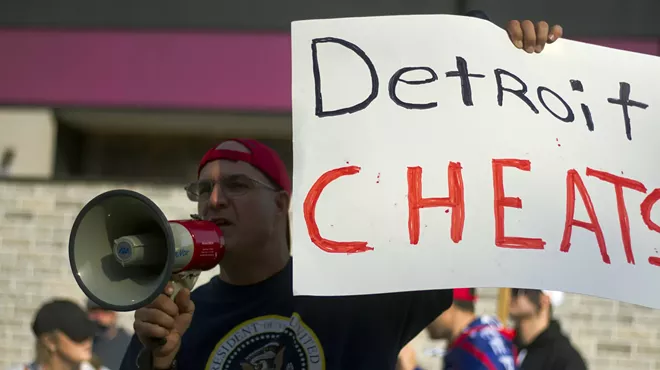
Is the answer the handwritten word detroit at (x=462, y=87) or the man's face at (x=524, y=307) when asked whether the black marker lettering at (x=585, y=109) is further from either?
the man's face at (x=524, y=307)

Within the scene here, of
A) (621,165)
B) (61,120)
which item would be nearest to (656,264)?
(621,165)

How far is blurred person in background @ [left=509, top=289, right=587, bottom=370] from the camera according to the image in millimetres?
4309

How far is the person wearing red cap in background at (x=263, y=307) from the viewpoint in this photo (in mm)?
1975

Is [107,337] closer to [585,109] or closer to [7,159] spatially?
[7,159]

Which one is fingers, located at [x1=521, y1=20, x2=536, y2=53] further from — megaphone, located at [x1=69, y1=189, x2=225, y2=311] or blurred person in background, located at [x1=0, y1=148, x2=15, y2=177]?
blurred person in background, located at [x1=0, y1=148, x2=15, y2=177]

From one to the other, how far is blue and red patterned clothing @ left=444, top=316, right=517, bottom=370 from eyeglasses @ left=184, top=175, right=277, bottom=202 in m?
1.55

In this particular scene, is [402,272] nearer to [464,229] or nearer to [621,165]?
[464,229]

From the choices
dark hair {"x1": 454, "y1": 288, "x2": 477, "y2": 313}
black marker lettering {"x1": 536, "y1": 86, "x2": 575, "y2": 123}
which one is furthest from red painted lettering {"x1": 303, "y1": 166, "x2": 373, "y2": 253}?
dark hair {"x1": 454, "y1": 288, "x2": 477, "y2": 313}

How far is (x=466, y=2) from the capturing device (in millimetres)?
5801

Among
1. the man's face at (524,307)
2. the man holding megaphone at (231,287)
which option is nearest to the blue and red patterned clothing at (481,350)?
the man's face at (524,307)

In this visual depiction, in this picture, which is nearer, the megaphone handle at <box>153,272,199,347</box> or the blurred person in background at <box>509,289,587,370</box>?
the megaphone handle at <box>153,272,199,347</box>

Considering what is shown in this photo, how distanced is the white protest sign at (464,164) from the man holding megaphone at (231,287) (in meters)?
0.14

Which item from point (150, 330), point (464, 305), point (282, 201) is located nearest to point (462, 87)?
point (282, 201)

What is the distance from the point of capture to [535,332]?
176 inches
